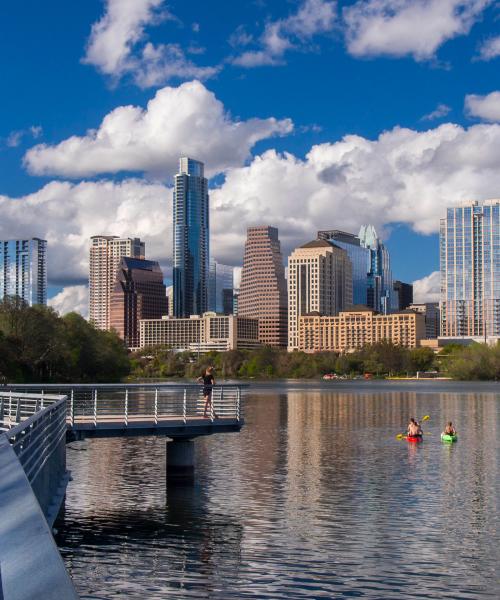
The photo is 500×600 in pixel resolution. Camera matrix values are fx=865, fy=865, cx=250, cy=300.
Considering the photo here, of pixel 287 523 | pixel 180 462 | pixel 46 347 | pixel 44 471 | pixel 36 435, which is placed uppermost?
pixel 46 347

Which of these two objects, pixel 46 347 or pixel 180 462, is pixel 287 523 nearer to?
pixel 180 462

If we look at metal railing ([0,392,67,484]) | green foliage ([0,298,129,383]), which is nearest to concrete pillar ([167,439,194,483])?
metal railing ([0,392,67,484])

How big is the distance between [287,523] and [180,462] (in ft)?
35.1

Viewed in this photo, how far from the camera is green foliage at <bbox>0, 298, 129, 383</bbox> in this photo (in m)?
126

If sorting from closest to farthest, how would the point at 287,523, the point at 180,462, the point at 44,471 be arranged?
the point at 44,471, the point at 287,523, the point at 180,462

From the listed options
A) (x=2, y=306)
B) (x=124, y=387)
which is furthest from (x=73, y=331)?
(x=124, y=387)

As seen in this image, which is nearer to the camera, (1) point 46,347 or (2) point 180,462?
(2) point 180,462

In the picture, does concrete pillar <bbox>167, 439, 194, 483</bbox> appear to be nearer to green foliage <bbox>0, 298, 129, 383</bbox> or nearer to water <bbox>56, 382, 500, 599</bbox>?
water <bbox>56, 382, 500, 599</bbox>

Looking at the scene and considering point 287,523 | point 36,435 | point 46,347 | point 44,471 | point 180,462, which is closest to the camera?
point 36,435

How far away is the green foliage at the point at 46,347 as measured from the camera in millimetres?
126038

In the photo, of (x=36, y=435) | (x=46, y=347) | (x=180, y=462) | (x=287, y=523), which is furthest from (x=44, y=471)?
(x=46, y=347)

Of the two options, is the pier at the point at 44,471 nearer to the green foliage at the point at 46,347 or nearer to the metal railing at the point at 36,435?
the metal railing at the point at 36,435

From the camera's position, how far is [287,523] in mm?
28969

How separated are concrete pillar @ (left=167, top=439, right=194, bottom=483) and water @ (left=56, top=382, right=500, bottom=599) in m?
0.75
